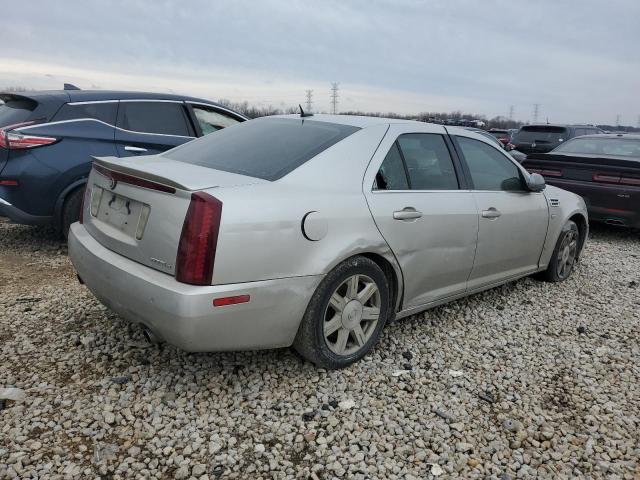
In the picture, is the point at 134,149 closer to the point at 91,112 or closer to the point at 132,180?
the point at 91,112

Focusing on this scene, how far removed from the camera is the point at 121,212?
278 cm

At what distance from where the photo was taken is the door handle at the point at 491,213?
12.4ft

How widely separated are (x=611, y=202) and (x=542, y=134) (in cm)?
768

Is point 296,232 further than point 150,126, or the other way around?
point 150,126

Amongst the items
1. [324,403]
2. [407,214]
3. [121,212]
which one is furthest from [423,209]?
[121,212]

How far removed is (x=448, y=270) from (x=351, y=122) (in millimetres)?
1213

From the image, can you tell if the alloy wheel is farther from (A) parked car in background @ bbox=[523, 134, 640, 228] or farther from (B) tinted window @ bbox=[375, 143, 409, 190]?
(A) parked car in background @ bbox=[523, 134, 640, 228]

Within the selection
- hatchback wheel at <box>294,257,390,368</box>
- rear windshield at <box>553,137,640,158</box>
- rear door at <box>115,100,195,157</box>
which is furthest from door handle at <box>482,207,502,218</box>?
rear windshield at <box>553,137,640,158</box>

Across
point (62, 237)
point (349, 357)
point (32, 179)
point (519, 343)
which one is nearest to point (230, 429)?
point (349, 357)

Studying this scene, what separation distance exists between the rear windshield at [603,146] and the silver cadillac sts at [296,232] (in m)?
5.00

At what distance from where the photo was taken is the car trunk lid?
245cm

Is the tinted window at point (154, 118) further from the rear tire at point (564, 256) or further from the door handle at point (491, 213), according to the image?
the rear tire at point (564, 256)

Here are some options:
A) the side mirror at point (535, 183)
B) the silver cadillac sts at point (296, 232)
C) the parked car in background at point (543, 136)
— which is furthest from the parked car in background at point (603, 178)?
the parked car in background at point (543, 136)

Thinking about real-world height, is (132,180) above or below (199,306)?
above
